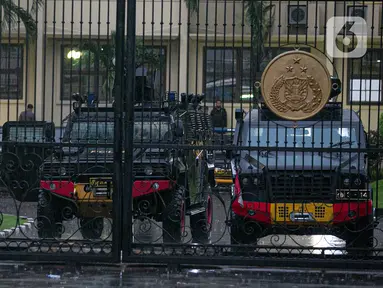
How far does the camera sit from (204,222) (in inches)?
400

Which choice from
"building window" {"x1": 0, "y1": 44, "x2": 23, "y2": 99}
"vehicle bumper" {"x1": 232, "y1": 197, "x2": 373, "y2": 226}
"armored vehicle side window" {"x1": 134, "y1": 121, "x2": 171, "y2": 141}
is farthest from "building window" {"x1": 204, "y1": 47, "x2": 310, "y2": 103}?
"building window" {"x1": 0, "y1": 44, "x2": 23, "y2": 99}

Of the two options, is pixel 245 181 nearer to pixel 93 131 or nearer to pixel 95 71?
pixel 93 131

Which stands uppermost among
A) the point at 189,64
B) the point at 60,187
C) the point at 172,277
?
the point at 189,64

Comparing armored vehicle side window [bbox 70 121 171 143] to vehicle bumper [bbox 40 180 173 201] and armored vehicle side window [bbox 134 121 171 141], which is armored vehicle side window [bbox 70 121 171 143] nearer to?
armored vehicle side window [bbox 134 121 171 141]

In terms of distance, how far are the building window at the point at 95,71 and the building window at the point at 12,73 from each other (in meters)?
0.53

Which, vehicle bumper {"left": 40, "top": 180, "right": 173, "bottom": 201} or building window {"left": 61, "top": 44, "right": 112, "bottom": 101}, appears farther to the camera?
vehicle bumper {"left": 40, "top": 180, "right": 173, "bottom": 201}

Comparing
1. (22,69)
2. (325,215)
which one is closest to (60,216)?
(22,69)

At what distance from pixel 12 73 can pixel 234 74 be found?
269 cm

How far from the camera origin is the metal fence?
28.9ft

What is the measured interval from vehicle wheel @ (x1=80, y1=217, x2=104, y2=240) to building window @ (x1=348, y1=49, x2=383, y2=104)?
3244mm

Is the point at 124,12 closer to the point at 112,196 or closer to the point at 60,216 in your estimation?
the point at 112,196

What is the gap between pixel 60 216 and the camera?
403 inches

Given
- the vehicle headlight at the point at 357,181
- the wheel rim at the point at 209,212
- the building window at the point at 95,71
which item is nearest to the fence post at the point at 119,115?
the building window at the point at 95,71

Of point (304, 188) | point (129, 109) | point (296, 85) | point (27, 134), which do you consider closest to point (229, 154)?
point (304, 188)
